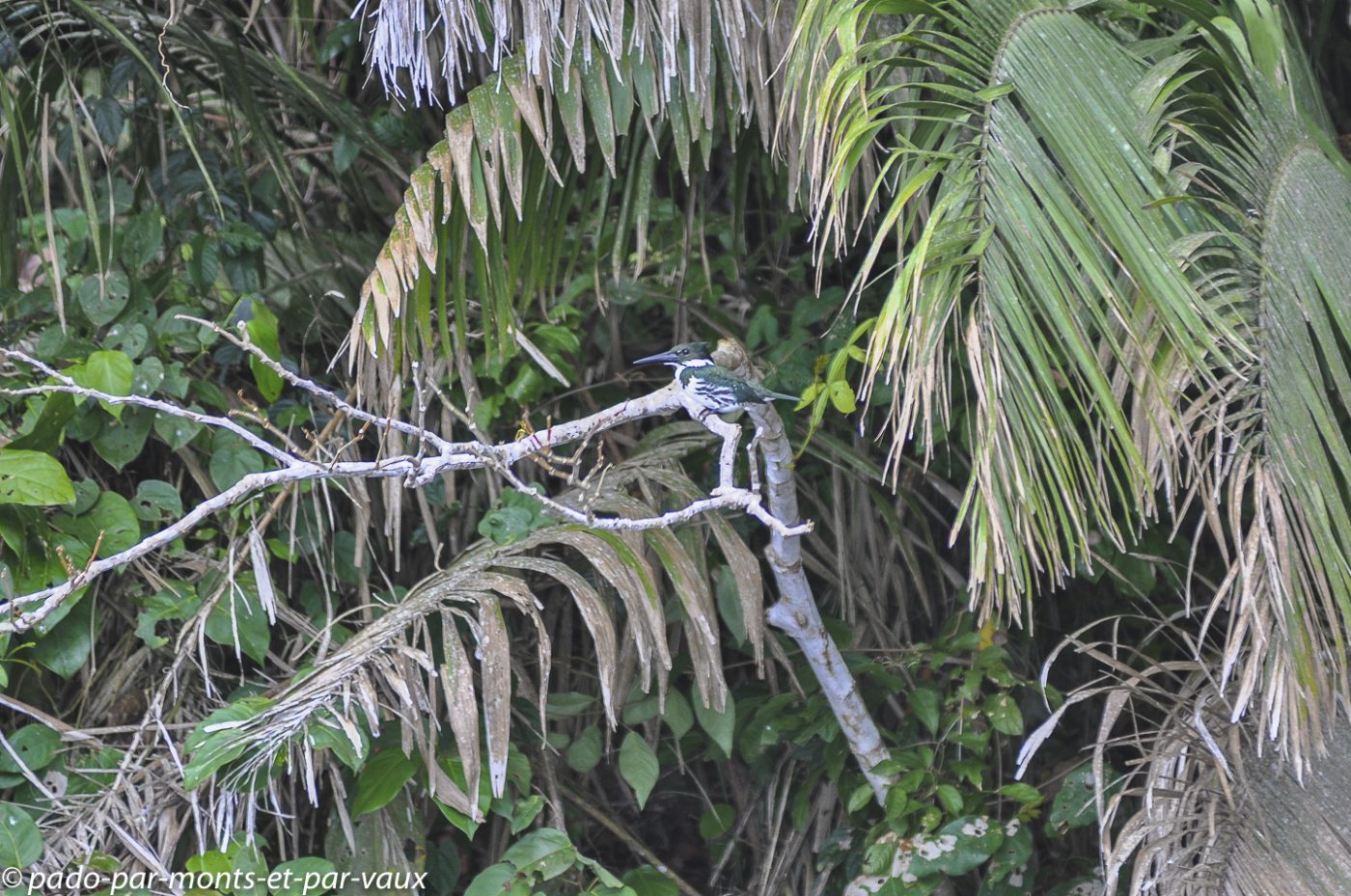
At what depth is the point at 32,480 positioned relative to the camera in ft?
8.38

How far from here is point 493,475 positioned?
3219 millimetres

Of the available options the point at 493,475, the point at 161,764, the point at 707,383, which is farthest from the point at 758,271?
the point at 161,764

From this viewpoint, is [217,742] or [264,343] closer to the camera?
[217,742]

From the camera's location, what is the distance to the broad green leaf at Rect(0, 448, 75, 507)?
99.8 inches

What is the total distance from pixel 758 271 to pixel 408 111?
114 centimetres

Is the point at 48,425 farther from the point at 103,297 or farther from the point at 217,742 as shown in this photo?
the point at 217,742

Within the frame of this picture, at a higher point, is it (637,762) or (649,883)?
(637,762)

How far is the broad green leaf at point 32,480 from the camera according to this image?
254 cm

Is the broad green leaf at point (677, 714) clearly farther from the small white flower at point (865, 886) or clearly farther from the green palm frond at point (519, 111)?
the green palm frond at point (519, 111)

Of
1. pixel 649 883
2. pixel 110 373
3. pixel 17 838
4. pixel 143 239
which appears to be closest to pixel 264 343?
pixel 110 373

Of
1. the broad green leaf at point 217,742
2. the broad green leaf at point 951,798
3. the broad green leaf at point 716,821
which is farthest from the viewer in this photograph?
the broad green leaf at point 716,821

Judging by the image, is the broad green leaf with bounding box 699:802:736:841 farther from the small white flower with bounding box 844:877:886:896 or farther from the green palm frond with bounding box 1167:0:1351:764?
the green palm frond with bounding box 1167:0:1351:764

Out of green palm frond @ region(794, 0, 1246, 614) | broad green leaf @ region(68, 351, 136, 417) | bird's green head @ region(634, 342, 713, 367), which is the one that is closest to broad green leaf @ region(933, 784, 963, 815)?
green palm frond @ region(794, 0, 1246, 614)

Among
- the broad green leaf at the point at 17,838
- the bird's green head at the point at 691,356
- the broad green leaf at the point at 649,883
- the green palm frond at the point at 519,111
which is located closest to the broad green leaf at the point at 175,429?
the green palm frond at the point at 519,111
